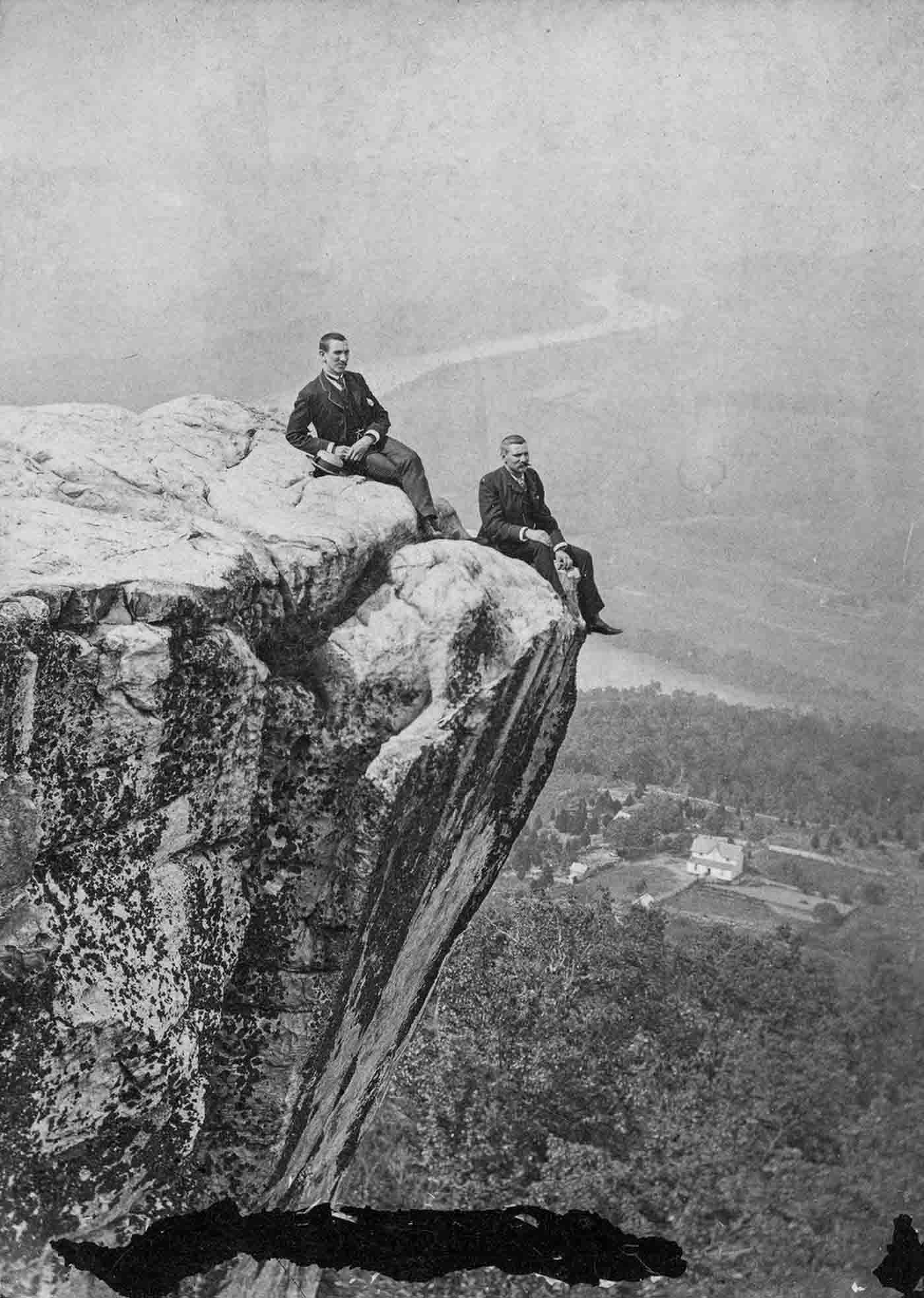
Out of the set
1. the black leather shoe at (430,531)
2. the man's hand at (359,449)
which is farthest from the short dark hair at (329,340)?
the black leather shoe at (430,531)

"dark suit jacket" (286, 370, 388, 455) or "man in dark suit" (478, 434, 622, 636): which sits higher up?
"dark suit jacket" (286, 370, 388, 455)

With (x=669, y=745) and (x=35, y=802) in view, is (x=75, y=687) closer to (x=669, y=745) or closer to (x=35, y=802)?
(x=35, y=802)

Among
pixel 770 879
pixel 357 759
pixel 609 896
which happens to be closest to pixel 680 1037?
pixel 609 896

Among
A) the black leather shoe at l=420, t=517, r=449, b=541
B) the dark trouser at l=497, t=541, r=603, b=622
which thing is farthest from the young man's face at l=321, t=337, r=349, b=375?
the dark trouser at l=497, t=541, r=603, b=622

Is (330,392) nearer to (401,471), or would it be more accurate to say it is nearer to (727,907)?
(401,471)

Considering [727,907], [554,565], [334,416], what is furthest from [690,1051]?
[334,416]

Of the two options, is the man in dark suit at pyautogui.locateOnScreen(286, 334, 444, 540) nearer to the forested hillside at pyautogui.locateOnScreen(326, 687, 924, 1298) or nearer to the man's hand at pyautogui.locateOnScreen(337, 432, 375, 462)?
the man's hand at pyautogui.locateOnScreen(337, 432, 375, 462)

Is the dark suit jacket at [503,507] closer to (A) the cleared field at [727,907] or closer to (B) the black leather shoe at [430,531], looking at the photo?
(B) the black leather shoe at [430,531]
